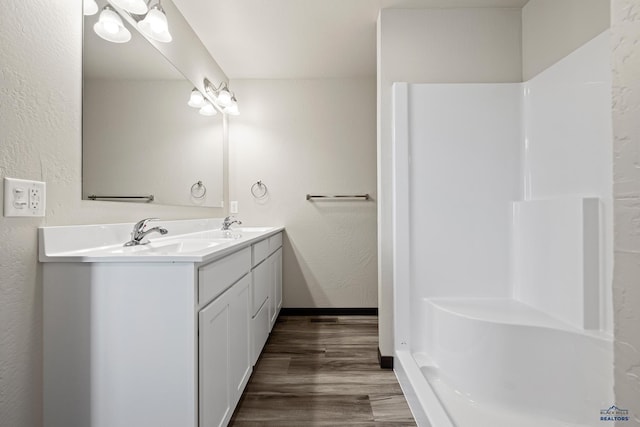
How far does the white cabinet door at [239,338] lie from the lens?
141cm

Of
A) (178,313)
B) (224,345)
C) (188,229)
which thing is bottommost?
(224,345)

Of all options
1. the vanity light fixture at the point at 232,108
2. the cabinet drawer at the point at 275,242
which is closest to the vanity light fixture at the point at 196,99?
the vanity light fixture at the point at 232,108

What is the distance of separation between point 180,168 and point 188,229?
0.41 m

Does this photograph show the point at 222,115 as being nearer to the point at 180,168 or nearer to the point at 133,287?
the point at 180,168

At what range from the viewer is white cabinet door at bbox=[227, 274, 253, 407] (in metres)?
1.41

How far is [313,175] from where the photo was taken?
3006mm

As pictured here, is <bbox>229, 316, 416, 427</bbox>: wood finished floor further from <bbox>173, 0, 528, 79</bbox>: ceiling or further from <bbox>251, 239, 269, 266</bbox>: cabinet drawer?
<bbox>173, 0, 528, 79</bbox>: ceiling

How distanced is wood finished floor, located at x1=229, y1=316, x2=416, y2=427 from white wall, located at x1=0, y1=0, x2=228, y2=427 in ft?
2.90

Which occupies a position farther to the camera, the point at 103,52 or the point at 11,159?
the point at 103,52

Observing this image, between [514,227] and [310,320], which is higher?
[514,227]

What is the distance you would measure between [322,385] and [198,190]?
5.13 ft

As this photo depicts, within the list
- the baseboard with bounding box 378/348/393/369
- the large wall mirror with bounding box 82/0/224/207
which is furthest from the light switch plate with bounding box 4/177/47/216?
the baseboard with bounding box 378/348/393/369

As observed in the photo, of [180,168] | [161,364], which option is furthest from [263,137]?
[161,364]

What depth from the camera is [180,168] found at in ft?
6.94
